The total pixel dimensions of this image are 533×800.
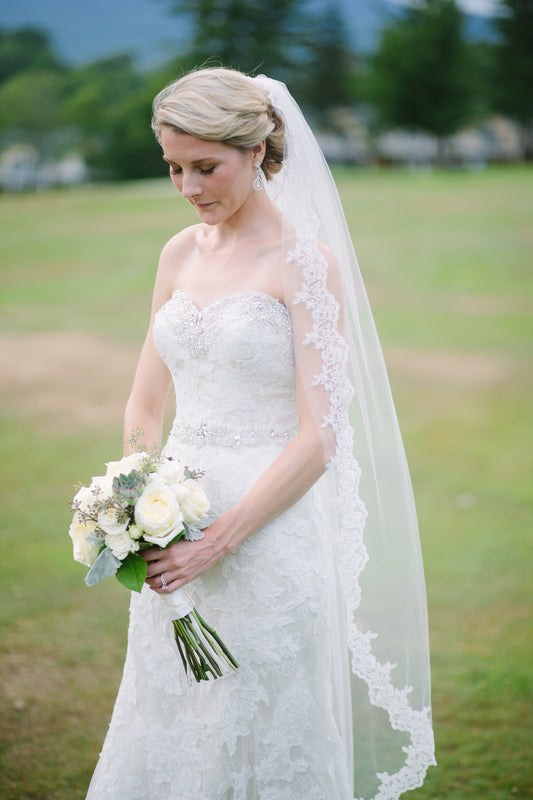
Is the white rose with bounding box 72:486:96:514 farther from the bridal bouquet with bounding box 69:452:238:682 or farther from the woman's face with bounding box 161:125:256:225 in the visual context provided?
the woman's face with bounding box 161:125:256:225

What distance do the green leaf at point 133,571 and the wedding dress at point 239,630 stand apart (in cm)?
39

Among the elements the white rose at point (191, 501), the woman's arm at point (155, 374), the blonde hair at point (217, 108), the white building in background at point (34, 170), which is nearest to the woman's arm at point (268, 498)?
the white rose at point (191, 501)

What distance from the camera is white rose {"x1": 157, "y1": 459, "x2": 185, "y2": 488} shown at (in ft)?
7.89

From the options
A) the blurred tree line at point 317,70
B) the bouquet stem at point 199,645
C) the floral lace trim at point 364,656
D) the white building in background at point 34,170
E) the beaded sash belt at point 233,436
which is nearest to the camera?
the bouquet stem at point 199,645

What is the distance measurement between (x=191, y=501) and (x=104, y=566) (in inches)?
12.2

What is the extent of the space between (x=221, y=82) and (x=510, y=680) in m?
3.69

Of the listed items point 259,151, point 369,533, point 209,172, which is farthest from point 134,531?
point 259,151

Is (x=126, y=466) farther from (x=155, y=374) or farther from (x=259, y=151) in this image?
(x=259, y=151)

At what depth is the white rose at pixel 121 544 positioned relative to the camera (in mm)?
2320

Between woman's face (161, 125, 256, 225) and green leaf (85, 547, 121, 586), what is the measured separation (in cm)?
106

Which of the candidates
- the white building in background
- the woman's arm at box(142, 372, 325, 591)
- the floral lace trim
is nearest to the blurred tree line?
the white building in background

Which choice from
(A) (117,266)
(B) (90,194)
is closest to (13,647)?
(A) (117,266)

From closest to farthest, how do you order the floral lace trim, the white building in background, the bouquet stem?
the bouquet stem, the floral lace trim, the white building in background

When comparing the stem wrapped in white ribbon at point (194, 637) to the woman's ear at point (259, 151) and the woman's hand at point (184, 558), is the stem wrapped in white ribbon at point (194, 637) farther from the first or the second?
the woman's ear at point (259, 151)
